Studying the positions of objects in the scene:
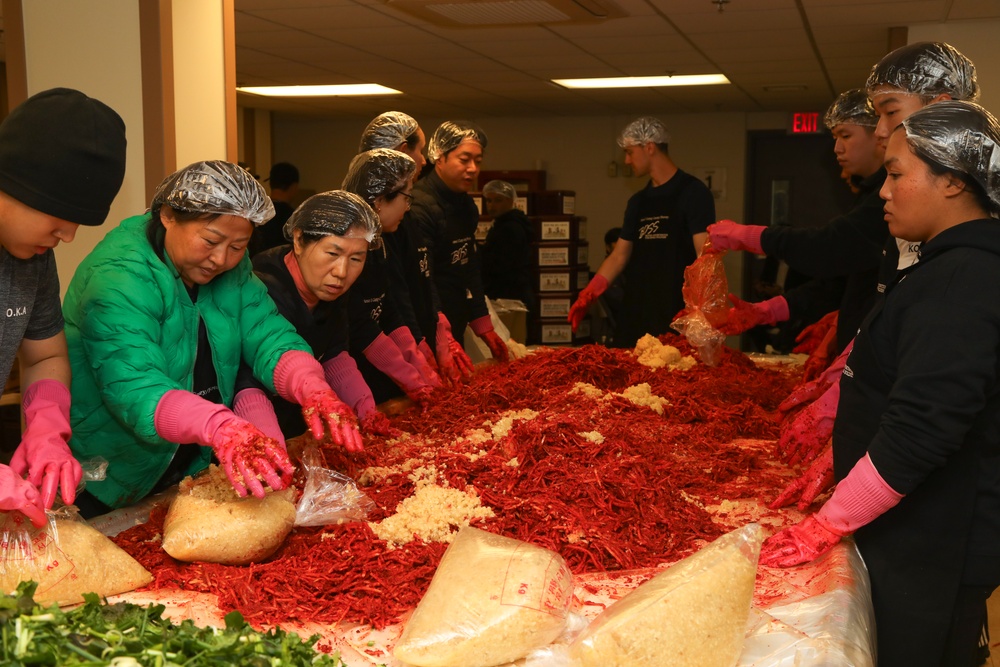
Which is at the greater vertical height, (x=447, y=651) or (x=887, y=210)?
(x=887, y=210)

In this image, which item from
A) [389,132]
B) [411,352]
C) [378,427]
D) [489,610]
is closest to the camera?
[489,610]

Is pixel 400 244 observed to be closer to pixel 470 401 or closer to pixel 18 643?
pixel 470 401

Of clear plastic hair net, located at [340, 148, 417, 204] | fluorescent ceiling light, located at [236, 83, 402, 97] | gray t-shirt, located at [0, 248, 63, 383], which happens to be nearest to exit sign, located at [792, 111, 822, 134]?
fluorescent ceiling light, located at [236, 83, 402, 97]

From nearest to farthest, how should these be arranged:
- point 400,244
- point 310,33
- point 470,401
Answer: point 470,401 → point 400,244 → point 310,33

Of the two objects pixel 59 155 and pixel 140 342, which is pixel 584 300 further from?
pixel 59 155

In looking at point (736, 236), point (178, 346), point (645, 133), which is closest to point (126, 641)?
point (178, 346)

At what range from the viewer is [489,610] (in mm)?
1347

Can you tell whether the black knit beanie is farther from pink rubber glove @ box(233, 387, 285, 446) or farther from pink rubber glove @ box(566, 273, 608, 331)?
pink rubber glove @ box(566, 273, 608, 331)

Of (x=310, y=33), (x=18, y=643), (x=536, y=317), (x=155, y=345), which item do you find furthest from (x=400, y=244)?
(x=536, y=317)

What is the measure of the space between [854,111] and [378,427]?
77.1 inches

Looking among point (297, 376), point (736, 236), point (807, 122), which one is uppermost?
point (807, 122)

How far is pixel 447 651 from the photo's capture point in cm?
131

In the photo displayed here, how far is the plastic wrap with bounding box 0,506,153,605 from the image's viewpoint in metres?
1.48

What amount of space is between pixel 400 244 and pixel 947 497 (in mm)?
2159
